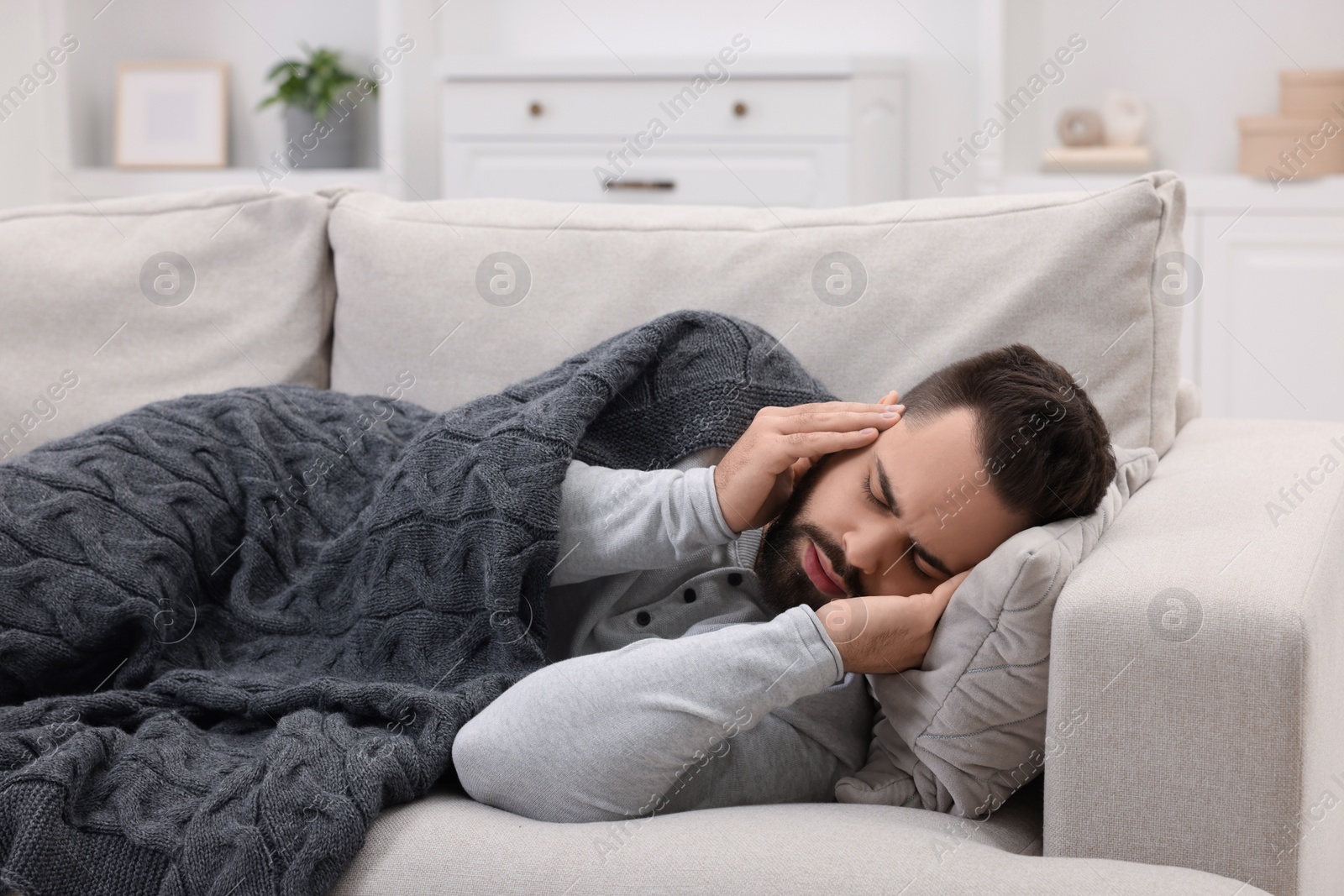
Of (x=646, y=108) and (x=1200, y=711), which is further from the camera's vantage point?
(x=646, y=108)

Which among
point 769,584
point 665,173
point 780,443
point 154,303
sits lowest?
point 769,584

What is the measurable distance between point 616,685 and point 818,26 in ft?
10.4

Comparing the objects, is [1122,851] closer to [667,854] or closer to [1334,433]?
[667,854]

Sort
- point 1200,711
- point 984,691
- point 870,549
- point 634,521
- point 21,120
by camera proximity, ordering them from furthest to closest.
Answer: point 21,120, point 634,521, point 870,549, point 984,691, point 1200,711

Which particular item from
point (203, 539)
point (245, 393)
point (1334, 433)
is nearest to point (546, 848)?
point (203, 539)

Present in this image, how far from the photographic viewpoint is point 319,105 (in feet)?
11.9

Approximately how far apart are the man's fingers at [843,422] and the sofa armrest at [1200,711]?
0.26 m

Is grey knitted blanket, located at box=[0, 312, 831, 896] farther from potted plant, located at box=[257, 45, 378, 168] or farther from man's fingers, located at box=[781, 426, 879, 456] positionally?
potted plant, located at box=[257, 45, 378, 168]

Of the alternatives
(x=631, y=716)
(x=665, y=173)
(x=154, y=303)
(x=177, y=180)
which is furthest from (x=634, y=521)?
(x=177, y=180)

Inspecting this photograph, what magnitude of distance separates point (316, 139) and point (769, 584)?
2.99 metres

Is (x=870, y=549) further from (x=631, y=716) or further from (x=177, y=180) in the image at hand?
(x=177, y=180)

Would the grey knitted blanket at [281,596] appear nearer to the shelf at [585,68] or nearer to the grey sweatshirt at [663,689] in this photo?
the grey sweatshirt at [663,689]

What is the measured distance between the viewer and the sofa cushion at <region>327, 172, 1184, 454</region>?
1.35m

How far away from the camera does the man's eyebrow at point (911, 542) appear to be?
1061mm
